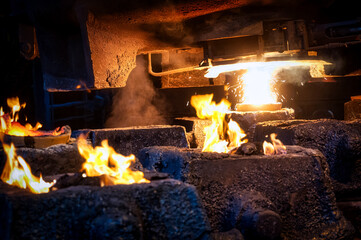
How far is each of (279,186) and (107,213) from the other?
1717 mm

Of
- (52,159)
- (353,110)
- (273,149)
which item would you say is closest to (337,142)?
(273,149)

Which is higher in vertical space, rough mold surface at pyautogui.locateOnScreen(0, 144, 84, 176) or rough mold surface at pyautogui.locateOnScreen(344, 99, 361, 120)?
rough mold surface at pyautogui.locateOnScreen(344, 99, 361, 120)

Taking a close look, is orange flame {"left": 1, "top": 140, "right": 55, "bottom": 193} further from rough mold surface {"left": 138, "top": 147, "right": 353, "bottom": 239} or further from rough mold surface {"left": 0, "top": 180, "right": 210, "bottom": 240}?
rough mold surface {"left": 138, "top": 147, "right": 353, "bottom": 239}

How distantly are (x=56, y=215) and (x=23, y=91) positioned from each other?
6884 millimetres

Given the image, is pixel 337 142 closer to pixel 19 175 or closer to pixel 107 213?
pixel 107 213

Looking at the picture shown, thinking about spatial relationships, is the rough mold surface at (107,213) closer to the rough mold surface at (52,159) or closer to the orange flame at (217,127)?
the rough mold surface at (52,159)

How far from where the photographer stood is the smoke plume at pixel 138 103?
7.23 meters

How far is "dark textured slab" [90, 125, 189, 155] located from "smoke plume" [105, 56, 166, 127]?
2602mm

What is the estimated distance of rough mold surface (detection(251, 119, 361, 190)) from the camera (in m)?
3.63

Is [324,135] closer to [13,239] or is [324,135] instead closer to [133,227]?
[133,227]

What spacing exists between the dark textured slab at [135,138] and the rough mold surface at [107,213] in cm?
225

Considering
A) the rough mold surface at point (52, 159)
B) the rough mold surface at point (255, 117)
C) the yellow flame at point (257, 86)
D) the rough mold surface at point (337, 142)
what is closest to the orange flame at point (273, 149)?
the rough mold surface at point (337, 142)

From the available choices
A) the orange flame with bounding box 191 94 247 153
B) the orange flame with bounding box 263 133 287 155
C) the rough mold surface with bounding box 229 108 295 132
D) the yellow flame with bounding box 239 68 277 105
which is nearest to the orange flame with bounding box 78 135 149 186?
the orange flame with bounding box 191 94 247 153

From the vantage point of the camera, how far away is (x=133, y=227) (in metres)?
1.97
